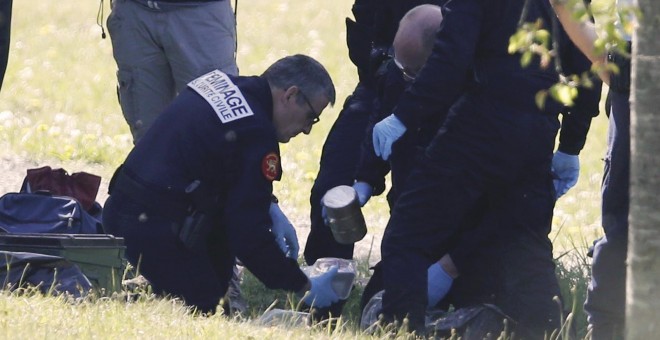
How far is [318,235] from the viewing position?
6.07 meters

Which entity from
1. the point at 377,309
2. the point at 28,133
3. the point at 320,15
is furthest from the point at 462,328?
the point at 320,15

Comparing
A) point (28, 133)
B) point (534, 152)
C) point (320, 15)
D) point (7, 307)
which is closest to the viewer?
point (7, 307)

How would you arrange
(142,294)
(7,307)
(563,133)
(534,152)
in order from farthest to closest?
(563,133)
(534,152)
(142,294)
(7,307)

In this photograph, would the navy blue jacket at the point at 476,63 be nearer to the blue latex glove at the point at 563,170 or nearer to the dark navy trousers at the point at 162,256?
the blue latex glove at the point at 563,170

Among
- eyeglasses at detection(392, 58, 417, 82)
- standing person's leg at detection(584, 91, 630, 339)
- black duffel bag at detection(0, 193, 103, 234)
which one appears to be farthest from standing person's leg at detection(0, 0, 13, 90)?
standing person's leg at detection(584, 91, 630, 339)

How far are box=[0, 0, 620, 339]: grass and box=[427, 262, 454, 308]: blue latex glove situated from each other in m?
0.34

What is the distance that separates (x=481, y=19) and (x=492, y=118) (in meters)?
0.36

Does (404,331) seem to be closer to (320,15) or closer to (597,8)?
(597,8)

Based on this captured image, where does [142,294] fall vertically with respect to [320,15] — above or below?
below

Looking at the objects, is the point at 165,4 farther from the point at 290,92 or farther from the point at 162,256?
the point at 162,256

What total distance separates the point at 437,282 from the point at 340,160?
879 millimetres

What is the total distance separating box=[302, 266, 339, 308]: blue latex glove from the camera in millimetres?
5148

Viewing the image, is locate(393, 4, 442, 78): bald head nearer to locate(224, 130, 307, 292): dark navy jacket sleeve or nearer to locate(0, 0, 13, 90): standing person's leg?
locate(224, 130, 307, 292): dark navy jacket sleeve

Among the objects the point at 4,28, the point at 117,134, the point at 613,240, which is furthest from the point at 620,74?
the point at 117,134
